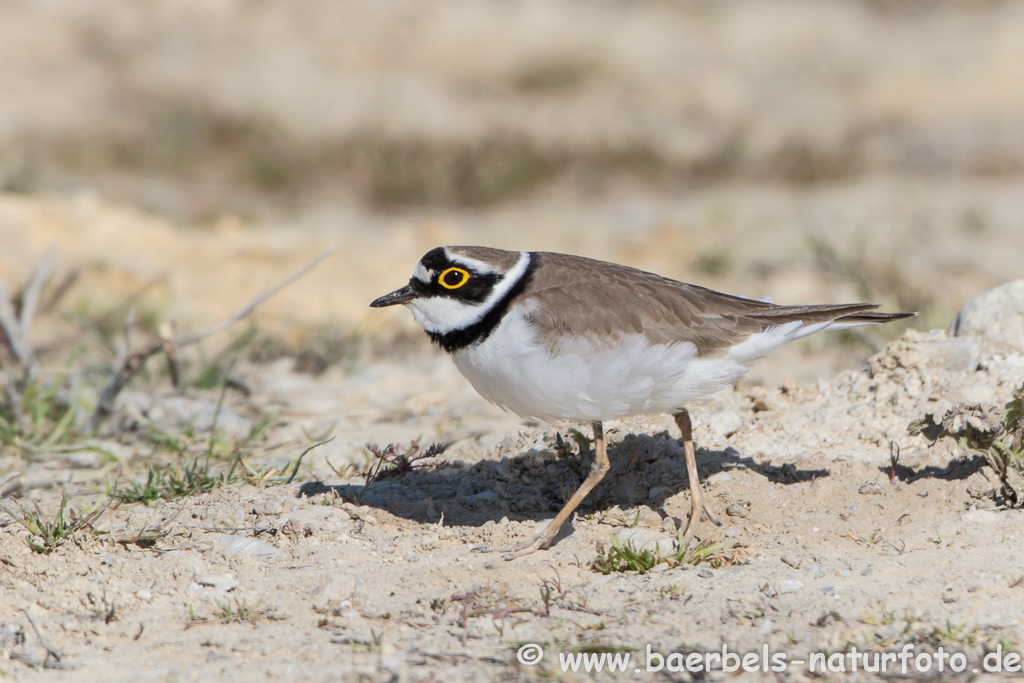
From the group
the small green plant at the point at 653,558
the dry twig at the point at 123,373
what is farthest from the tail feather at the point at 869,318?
the dry twig at the point at 123,373

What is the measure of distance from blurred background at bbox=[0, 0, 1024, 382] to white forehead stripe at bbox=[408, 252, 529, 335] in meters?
2.46

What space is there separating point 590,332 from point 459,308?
1.63ft

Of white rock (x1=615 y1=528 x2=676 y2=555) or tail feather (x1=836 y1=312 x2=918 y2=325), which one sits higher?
tail feather (x1=836 y1=312 x2=918 y2=325)

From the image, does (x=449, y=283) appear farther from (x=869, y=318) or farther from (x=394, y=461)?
(x=869, y=318)

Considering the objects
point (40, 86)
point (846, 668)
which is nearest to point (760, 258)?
point (846, 668)

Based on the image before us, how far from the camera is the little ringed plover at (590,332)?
3.55 metres

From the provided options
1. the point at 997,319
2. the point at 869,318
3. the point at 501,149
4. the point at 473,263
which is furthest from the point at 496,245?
the point at 869,318

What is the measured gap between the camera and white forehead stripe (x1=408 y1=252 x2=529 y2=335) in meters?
3.78

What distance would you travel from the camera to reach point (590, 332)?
3.63 metres

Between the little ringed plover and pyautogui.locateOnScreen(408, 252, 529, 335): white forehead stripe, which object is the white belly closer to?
the little ringed plover

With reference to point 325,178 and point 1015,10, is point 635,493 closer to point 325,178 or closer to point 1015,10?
point 325,178

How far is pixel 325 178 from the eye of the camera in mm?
11664

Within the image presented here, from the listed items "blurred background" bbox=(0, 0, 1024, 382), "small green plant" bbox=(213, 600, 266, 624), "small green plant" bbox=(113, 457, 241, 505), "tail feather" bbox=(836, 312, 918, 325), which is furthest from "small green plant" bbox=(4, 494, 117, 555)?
"tail feather" bbox=(836, 312, 918, 325)

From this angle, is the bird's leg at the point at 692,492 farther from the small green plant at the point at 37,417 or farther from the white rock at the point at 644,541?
A: the small green plant at the point at 37,417
